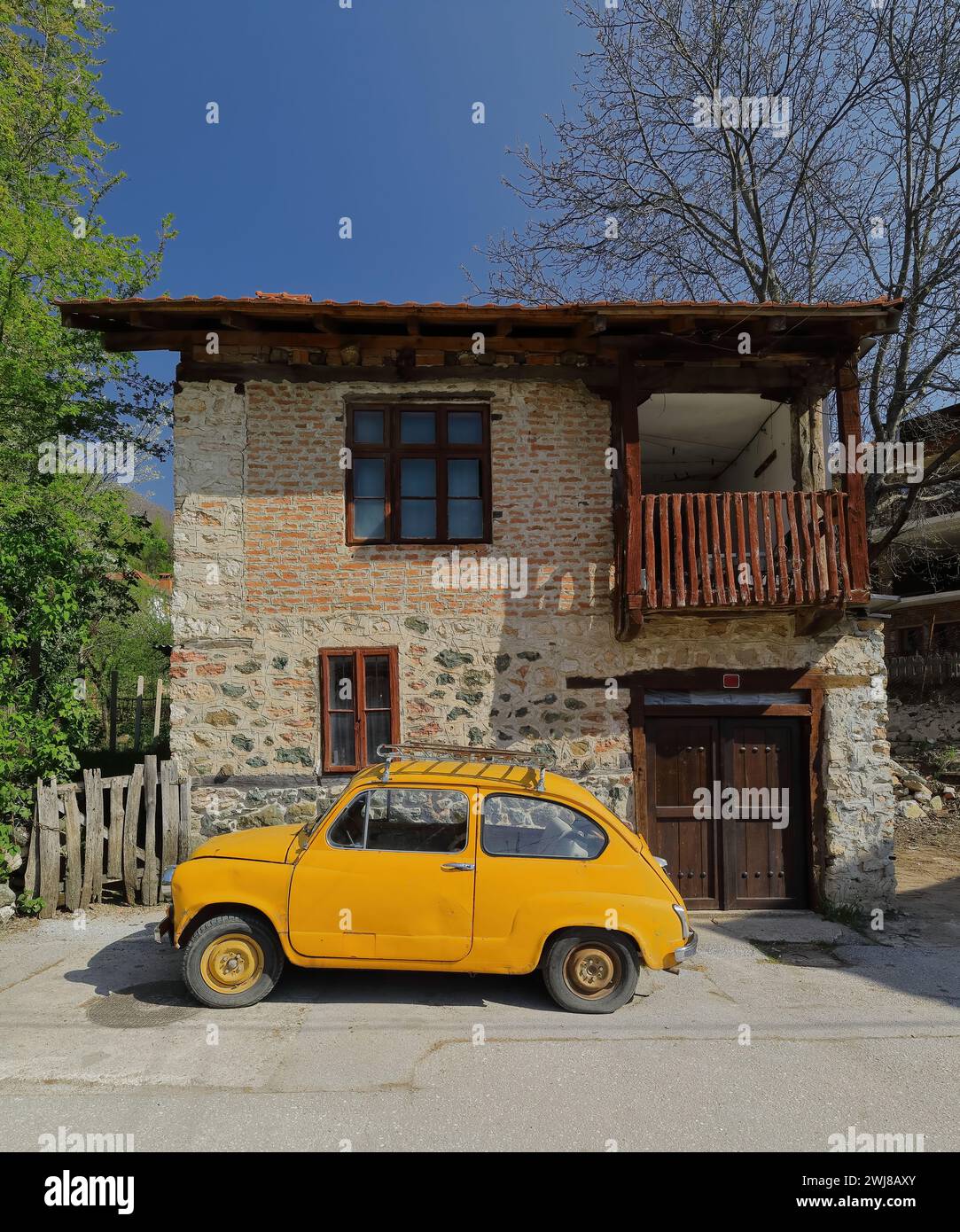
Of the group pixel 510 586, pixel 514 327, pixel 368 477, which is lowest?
pixel 510 586

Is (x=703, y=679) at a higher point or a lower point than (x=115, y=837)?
higher

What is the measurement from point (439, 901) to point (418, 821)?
566mm

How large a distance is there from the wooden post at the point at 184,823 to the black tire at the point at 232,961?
2.68 metres

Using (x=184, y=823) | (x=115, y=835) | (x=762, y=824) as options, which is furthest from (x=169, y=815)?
(x=762, y=824)

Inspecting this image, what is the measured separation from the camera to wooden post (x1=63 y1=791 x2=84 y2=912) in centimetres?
745

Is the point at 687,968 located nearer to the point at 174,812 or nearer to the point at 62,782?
the point at 174,812

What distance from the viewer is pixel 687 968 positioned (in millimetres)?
6352

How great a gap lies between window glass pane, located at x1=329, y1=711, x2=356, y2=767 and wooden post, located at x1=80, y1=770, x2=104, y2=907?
2365 mm

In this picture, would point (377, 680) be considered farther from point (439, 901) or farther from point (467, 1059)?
point (467, 1059)

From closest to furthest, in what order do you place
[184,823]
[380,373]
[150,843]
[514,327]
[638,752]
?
[150,843]
[184,823]
[638,752]
[514,327]
[380,373]

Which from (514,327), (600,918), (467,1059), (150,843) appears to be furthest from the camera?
(514,327)

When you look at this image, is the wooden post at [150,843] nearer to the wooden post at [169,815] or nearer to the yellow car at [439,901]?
the wooden post at [169,815]

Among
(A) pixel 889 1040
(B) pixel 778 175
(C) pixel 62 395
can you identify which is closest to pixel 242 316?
(C) pixel 62 395

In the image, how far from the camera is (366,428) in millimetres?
8508
